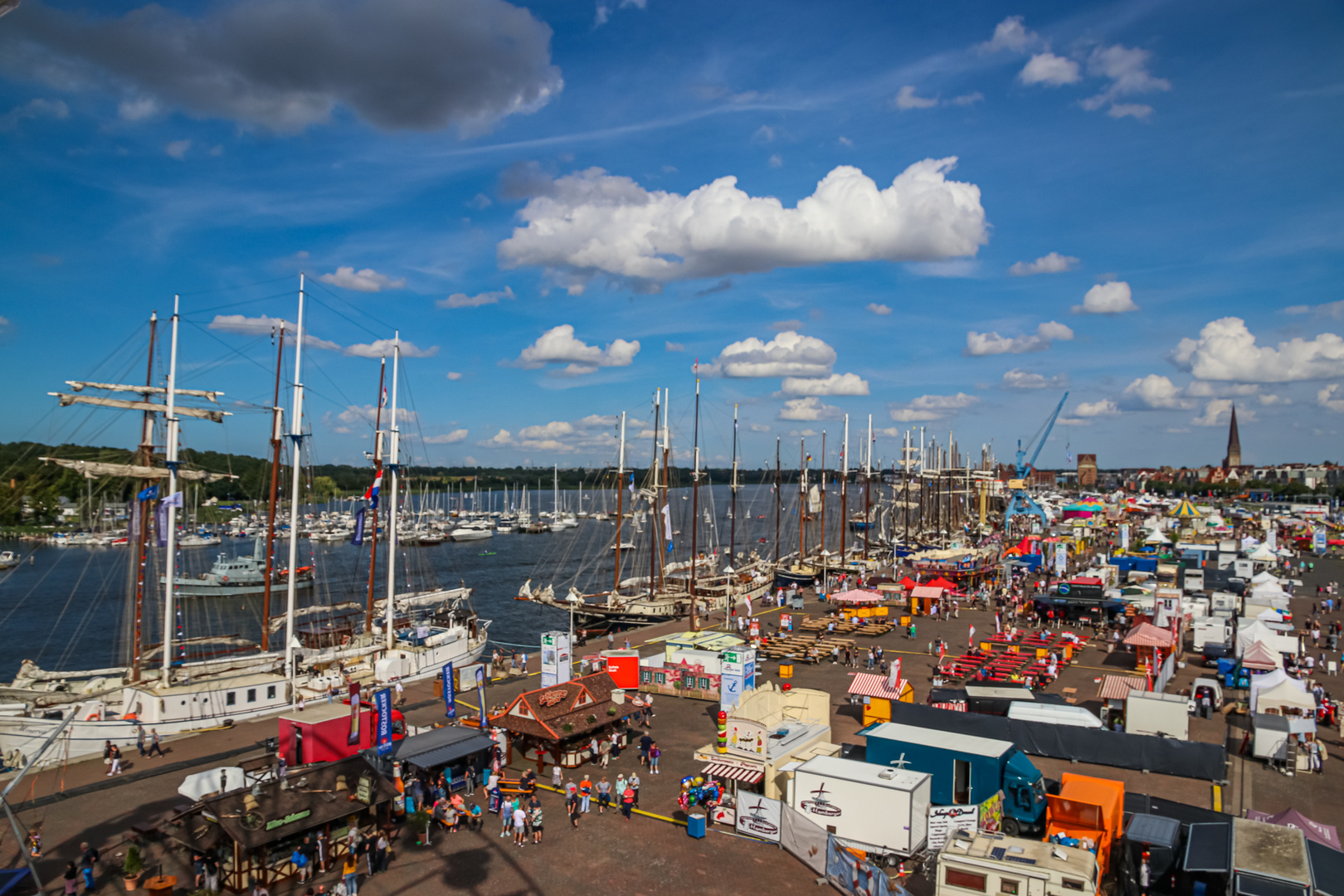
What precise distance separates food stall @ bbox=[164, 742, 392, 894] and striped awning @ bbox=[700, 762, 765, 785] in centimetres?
819

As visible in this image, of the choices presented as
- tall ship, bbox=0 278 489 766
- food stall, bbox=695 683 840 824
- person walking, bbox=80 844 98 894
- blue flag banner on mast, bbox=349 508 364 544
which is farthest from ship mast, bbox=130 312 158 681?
food stall, bbox=695 683 840 824

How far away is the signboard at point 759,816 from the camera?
19125 millimetres

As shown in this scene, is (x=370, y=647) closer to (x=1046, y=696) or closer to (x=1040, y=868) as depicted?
(x=1046, y=696)

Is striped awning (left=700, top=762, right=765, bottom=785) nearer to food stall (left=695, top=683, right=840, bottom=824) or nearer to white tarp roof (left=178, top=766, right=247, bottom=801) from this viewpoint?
food stall (left=695, top=683, right=840, bottom=824)

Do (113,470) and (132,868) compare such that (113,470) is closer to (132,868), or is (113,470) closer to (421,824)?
(132,868)

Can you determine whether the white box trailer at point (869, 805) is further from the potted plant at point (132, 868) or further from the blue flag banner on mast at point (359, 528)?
the blue flag banner on mast at point (359, 528)

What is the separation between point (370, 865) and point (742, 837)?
8.53m

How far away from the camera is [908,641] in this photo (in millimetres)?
44531

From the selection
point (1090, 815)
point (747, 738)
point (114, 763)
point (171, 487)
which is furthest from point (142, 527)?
point (1090, 815)

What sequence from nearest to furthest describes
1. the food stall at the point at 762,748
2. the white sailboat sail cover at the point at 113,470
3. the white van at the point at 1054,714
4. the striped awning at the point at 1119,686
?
1. the food stall at the point at 762,748
2. the white van at the point at 1054,714
3. the striped awning at the point at 1119,686
4. the white sailboat sail cover at the point at 113,470

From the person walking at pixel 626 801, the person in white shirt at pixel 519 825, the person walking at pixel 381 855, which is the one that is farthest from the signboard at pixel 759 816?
the person walking at pixel 381 855

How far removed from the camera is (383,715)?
2411cm

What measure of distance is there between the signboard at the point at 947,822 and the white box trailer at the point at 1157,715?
10987mm

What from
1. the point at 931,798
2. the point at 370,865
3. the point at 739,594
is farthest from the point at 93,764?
the point at 739,594
